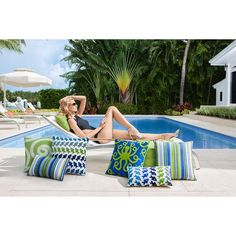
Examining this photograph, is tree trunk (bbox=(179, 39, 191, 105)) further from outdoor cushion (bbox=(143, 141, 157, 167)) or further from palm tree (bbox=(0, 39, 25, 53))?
outdoor cushion (bbox=(143, 141, 157, 167))

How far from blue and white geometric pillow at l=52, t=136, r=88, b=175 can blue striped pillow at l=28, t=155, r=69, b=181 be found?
0.13 meters

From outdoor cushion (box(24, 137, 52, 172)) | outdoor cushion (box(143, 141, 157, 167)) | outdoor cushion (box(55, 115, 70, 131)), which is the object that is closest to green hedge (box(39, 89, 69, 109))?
outdoor cushion (box(55, 115, 70, 131))

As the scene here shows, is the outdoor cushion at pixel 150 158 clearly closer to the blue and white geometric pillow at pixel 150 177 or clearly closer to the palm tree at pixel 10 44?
the blue and white geometric pillow at pixel 150 177

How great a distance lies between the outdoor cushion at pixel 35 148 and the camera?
4699 mm

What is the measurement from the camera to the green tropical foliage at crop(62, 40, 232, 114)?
18719 millimetres

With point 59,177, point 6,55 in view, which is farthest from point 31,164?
point 6,55

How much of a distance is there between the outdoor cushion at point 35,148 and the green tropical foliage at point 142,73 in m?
14.3

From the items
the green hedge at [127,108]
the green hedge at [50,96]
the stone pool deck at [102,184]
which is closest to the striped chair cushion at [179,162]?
the stone pool deck at [102,184]
